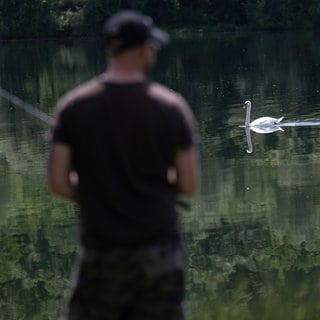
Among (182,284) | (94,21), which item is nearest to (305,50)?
(94,21)

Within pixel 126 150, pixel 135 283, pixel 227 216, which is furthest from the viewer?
pixel 227 216

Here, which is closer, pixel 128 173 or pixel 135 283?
pixel 128 173

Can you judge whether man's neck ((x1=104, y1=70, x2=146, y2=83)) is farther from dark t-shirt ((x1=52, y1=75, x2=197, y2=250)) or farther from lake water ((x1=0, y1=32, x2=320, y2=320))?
lake water ((x1=0, y1=32, x2=320, y2=320))

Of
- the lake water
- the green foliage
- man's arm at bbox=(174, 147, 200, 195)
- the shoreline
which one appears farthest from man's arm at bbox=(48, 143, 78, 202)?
the shoreline

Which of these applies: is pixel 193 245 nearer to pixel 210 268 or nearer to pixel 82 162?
pixel 210 268

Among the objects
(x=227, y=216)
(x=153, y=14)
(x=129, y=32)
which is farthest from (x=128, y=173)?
(x=153, y=14)

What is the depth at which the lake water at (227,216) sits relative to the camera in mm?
8953

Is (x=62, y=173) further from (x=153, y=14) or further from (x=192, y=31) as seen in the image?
(x=153, y=14)

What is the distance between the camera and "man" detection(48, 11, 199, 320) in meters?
3.70

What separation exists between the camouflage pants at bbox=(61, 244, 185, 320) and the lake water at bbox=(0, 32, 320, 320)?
4.17 meters

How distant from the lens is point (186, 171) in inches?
149

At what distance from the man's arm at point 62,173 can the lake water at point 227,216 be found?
4.27 m

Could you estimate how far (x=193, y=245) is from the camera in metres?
11.0

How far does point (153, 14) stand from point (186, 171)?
2459 inches
